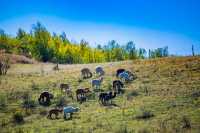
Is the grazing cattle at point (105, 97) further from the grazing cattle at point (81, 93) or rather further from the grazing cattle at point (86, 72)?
the grazing cattle at point (86, 72)

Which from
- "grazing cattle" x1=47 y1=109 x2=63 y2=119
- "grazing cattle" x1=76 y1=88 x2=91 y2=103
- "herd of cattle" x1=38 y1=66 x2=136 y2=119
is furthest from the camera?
"grazing cattle" x1=76 y1=88 x2=91 y2=103

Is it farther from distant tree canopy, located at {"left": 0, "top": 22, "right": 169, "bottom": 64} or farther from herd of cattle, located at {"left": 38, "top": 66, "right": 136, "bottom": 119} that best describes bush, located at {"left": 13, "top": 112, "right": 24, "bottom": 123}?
distant tree canopy, located at {"left": 0, "top": 22, "right": 169, "bottom": 64}

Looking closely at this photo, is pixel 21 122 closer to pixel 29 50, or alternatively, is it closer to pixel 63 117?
pixel 63 117

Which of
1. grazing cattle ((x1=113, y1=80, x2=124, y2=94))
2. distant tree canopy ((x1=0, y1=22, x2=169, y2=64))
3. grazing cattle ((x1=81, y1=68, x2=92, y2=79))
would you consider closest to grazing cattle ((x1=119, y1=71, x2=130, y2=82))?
grazing cattle ((x1=113, y1=80, x2=124, y2=94))

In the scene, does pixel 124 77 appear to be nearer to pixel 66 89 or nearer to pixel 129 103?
pixel 66 89

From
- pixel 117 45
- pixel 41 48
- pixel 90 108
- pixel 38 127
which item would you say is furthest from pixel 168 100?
pixel 117 45

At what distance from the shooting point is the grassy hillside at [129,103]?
30234 millimetres

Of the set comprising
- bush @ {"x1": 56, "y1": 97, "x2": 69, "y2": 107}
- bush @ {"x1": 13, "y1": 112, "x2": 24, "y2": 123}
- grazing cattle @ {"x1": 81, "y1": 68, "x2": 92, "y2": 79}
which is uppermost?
grazing cattle @ {"x1": 81, "y1": 68, "x2": 92, "y2": 79}

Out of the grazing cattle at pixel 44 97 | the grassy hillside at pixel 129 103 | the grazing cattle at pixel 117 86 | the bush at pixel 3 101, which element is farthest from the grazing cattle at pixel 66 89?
the bush at pixel 3 101

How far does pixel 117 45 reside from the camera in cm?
16450

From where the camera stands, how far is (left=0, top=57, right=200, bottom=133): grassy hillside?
3023 centimetres

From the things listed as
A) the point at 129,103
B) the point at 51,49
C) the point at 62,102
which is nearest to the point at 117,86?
the point at 62,102

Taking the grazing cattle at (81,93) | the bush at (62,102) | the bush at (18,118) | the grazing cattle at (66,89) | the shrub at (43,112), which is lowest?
the bush at (18,118)

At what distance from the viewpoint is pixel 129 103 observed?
37906 mm
